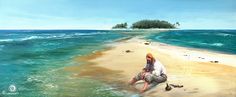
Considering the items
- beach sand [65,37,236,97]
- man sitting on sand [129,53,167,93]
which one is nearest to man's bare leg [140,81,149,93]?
man sitting on sand [129,53,167,93]

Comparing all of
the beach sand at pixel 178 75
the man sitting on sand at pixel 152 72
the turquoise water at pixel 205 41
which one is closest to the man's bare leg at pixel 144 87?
the man sitting on sand at pixel 152 72

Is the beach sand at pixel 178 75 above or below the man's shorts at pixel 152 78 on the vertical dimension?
below

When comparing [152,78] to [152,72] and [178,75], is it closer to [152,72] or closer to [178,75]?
[152,72]

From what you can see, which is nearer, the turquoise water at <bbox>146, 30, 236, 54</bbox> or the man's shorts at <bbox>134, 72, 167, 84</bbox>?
the man's shorts at <bbox>134, 72, 167, 84</bbox>

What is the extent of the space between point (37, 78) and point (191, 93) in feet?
29.2

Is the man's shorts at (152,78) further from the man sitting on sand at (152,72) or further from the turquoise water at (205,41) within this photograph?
the turquoise water at (205,41)

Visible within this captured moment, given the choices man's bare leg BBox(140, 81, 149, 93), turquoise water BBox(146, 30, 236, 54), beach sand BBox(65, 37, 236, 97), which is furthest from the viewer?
turquoise water BBox(146, 30, 236, 54)

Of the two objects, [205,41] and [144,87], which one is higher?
[144,87]

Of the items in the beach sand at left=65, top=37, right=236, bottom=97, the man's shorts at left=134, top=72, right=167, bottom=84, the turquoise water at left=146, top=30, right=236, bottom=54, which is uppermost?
the man's shorts at left=134, top=72, right=167, bottom=84

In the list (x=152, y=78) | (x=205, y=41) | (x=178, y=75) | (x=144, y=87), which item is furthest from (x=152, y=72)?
(x=205, y=41)

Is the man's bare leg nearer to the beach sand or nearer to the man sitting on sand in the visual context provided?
the man sitting on sand

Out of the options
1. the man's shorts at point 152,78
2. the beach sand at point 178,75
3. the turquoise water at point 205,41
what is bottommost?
the turquoise water at point 205,41

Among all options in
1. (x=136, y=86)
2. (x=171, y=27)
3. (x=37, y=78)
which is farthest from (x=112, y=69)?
(x=171, y=27)

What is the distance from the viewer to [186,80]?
68.4 ft
